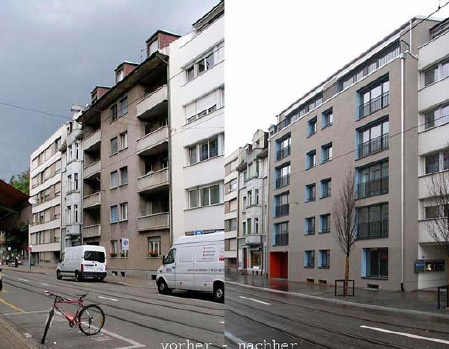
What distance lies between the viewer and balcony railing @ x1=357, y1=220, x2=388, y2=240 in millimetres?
915

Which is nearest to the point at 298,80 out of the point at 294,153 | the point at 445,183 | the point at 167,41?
the point at 294,153

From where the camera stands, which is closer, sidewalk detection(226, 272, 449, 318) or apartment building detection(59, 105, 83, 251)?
sidewalk detection(226, 272, 449, 318)

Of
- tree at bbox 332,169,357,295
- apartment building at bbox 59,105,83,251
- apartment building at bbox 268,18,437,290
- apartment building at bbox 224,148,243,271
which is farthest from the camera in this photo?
apartment building at bbox 59,105,83,251

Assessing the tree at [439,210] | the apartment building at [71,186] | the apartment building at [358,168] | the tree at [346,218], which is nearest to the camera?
the tree at [439,210]

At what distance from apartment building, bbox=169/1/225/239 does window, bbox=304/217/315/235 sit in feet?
Answer: 1.15

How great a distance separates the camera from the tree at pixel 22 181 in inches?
81.8

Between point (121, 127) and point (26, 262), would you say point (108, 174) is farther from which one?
point (26, 262)

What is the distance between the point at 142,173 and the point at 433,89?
46.0 inches

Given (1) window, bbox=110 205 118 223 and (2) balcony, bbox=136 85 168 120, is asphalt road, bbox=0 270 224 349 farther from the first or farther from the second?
(2) balcony, bbox=136 85 168 120

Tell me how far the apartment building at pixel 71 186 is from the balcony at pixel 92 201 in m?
0.03

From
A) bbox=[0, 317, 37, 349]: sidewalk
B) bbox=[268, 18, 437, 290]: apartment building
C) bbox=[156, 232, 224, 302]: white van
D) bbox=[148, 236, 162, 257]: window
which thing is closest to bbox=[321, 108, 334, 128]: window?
bbox=[268, 18, 437, 290]: apartment building

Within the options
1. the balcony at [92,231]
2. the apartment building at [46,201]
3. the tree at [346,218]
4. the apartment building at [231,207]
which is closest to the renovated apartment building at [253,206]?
the apartment building at [231,207]

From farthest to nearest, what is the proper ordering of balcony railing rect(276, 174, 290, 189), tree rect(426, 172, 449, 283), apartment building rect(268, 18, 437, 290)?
balcony railing rect(276, 174, 290, 189) < apartment building rect(268, 18, 437, 290) < tree rect(426, 172, 449, 283)

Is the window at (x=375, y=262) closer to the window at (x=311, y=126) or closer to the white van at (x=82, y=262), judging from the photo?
the window at (x=311, y=126)
